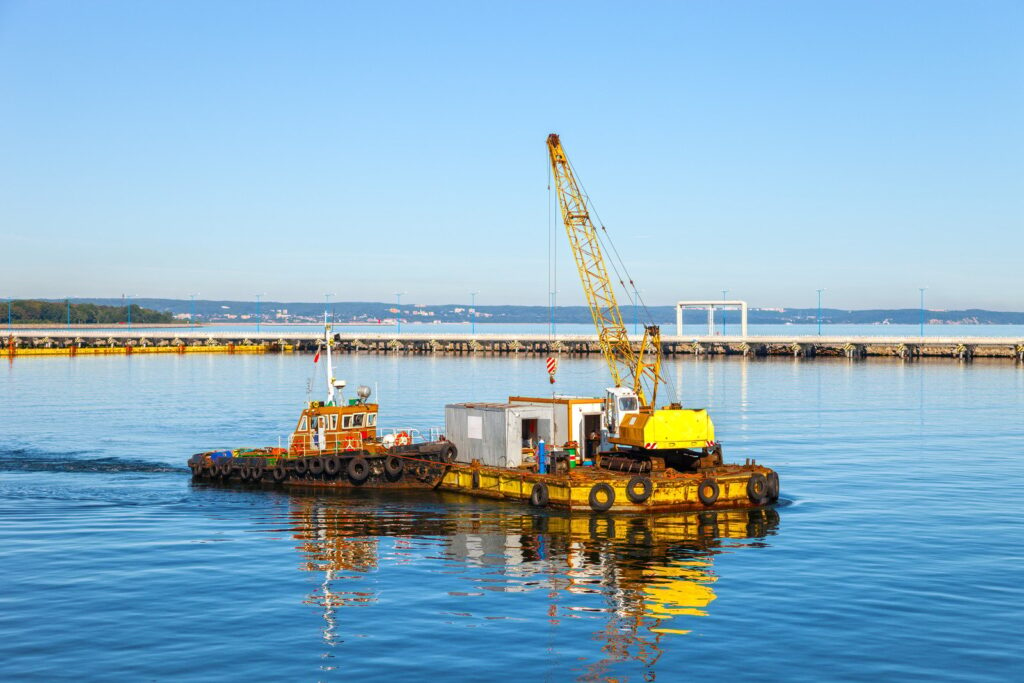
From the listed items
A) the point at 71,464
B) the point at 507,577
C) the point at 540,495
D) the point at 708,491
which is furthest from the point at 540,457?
the point at 71,464

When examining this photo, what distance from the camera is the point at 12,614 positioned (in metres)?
26.5

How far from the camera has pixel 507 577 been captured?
31250 millimetres

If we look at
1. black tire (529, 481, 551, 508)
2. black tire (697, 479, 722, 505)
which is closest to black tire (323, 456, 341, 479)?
black tire (529, 481, 551, 508)

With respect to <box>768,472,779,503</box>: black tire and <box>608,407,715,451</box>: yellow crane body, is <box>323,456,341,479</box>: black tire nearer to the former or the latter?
<box>608,407,715,451</box>: yellow crane body

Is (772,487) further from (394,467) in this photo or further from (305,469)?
(305,469)

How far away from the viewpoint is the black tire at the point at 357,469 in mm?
48188

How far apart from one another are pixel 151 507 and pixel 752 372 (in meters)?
108

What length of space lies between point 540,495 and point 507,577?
34.4ft

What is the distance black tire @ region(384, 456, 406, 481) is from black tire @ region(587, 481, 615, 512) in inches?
449

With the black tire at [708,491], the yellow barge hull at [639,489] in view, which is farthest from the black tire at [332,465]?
the black tire at [708,491]

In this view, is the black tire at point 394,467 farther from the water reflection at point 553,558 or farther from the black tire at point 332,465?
the water reflection at point 553,558

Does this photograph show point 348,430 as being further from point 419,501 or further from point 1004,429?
point 1004,429

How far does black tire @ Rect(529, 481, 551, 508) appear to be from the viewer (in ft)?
136

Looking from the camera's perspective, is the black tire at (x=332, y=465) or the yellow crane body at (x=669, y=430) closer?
the yellow crane body at (x=669, y=430)
